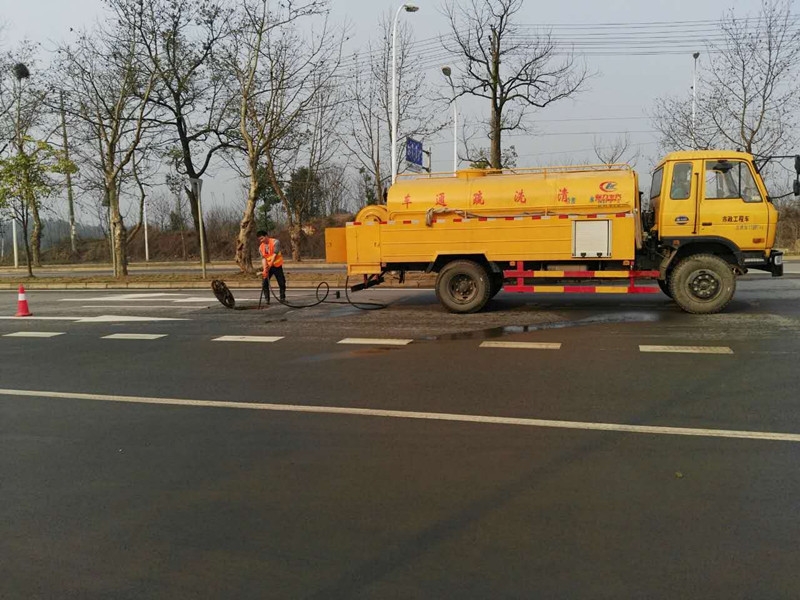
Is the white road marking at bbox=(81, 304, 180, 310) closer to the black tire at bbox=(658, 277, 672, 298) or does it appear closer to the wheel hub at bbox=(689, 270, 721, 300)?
the black tire at bbox=(658, 277, 672, 298)

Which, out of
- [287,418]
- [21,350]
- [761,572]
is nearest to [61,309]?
[21,350]

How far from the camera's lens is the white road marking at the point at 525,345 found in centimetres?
900

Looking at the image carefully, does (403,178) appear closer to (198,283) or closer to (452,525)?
(452,525)

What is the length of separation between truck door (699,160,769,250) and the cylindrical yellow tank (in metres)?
1.21

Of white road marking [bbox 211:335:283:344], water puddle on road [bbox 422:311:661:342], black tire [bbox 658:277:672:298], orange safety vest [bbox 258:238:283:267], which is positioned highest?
orange safety vest [bbox 258:238:283:267]

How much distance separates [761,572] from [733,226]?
9.43 meters

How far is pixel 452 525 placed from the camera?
373cm

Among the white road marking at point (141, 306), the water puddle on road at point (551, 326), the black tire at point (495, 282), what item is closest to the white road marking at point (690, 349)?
the water puddle on road at point (551, 326)

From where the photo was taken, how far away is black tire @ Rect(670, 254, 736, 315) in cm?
1132

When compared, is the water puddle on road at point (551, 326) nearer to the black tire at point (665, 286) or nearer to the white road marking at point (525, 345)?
the white road marking at point (525, 345)

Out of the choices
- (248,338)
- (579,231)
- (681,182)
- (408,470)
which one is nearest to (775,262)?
(681,182)

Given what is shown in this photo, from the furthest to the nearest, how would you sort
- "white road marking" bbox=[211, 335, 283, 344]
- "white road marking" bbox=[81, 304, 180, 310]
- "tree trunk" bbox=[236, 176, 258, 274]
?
1. "tree trunk" bbox=[236, 176, 258, 274]
2. "white road marking" bbox=[81, 304, 180, 310]
3. "white road marking" bbox=[211, 335, 283, 344]

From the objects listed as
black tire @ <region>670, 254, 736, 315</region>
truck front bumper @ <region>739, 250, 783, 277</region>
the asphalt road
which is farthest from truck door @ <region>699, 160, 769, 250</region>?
the asphalt road

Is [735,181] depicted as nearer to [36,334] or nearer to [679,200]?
[679,200]
